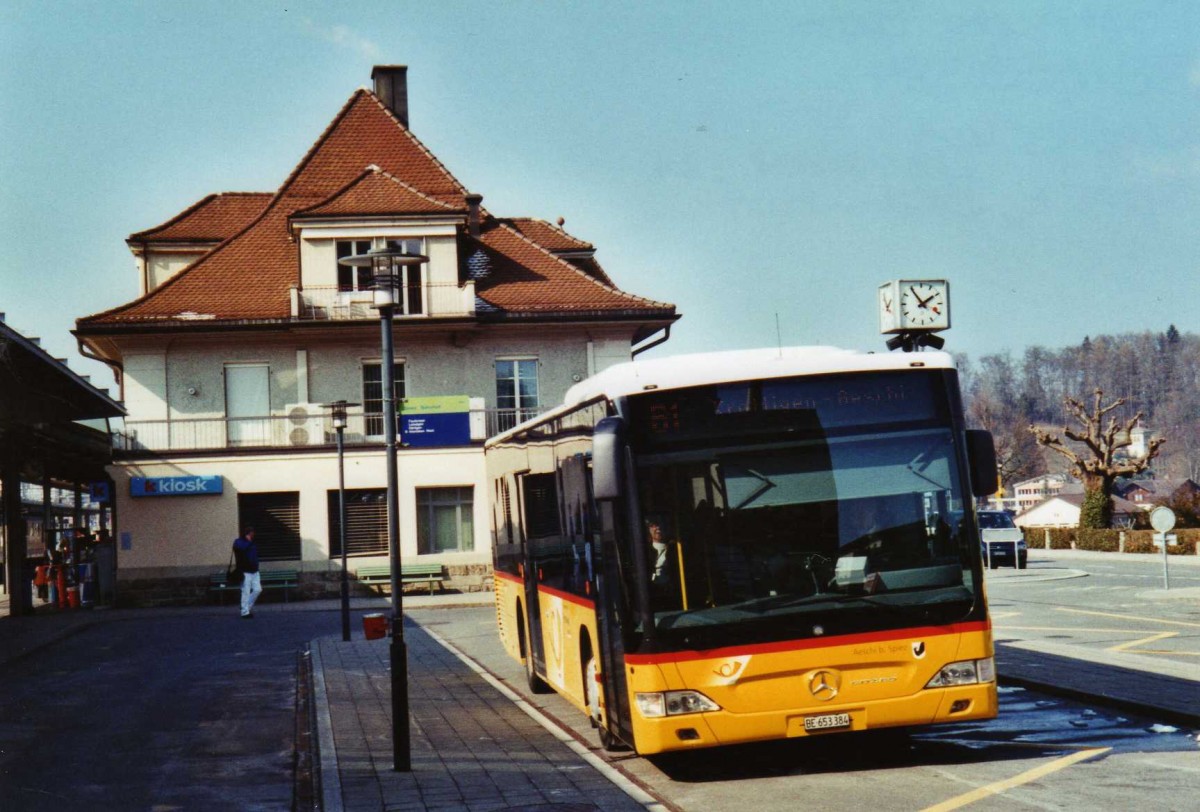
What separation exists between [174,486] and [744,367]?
31.7 meters

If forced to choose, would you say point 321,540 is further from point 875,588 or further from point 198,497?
point 875,588

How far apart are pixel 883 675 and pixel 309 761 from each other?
4980 millimetres

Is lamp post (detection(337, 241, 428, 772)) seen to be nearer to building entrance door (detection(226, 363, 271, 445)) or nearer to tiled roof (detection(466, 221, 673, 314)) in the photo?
building entrance door (detection(226, 363, 271, 445))

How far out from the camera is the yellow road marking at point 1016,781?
848 centimetres

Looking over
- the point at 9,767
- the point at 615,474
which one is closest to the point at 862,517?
the point at 615,474

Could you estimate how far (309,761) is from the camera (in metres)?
11.9

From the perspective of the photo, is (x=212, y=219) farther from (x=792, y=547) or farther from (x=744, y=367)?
(x=792, y=547)

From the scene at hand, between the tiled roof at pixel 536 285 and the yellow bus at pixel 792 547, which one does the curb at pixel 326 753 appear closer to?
the yellow bus at pixel 792 547

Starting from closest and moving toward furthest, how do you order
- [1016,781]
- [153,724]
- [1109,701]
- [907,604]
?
[1016,781]
[907,604]
[1109,701]
[153,724]

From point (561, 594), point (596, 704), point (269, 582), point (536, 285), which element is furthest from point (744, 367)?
point (536, 285)

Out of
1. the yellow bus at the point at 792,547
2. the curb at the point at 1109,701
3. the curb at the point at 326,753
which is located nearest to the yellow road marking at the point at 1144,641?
the curb at the point at 1109,701

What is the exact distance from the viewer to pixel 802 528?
31.1 ft

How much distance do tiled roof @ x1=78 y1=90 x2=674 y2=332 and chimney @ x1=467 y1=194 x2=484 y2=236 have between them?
277mm

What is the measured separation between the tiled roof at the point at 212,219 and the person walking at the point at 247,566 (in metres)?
18.4
